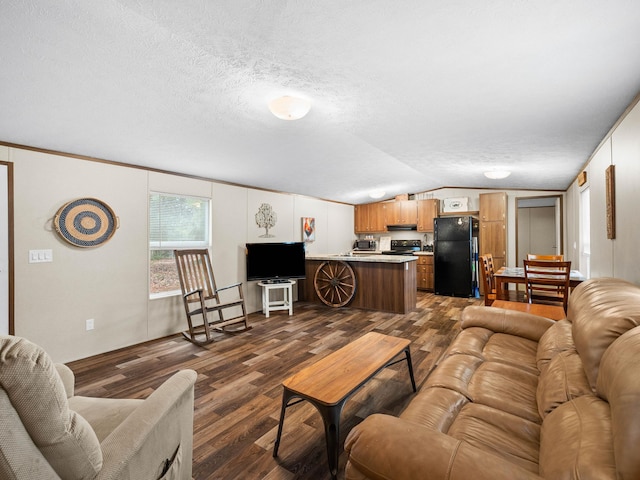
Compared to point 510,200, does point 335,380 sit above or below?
below

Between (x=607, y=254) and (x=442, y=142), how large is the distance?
75.4 inches

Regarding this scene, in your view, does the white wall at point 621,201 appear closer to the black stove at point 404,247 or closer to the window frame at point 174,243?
the black stove at point 404,247

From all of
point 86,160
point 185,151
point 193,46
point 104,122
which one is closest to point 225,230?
point 185,151

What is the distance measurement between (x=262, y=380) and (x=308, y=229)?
3.82 m

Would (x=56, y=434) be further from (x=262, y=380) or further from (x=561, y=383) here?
(x=262, y=380)

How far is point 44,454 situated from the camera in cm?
81

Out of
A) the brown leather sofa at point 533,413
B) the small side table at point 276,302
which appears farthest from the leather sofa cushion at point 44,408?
the small side table at point 276,302

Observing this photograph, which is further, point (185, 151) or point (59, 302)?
point (185, 151)

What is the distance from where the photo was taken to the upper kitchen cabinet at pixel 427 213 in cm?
704

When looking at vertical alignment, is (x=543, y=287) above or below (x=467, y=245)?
below

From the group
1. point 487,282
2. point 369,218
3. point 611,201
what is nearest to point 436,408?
point 611,201

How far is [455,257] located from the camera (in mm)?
6465

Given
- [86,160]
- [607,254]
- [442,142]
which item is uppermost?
[442,142]

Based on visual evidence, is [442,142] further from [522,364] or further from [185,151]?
[185,151]
